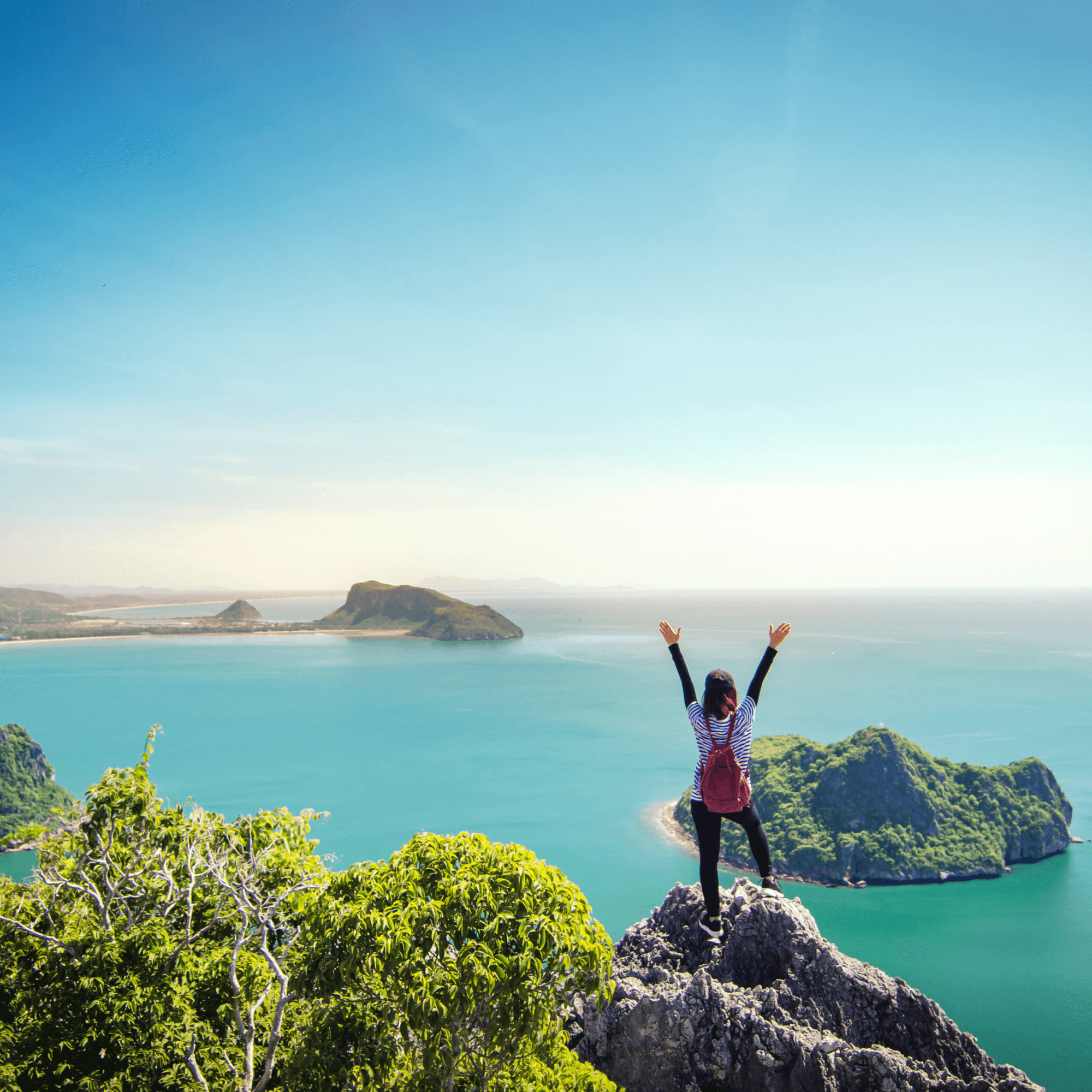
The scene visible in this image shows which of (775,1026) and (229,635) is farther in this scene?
(229,635)

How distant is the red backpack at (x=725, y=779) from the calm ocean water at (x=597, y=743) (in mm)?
27222

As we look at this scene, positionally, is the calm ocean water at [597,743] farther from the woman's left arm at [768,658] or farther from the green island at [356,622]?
the woman's left arm at [768,658]

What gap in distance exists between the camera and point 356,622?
17638cm

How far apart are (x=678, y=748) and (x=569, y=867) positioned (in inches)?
1098

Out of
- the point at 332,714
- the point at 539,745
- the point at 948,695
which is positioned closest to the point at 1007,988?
the point at 539,745

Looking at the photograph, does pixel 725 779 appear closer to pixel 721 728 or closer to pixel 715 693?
pixel 721 728

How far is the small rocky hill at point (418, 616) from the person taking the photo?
15775 cm

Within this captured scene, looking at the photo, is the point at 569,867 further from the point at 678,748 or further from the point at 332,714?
the point at 332,714

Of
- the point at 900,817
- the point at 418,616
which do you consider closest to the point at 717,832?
the point at 900,817

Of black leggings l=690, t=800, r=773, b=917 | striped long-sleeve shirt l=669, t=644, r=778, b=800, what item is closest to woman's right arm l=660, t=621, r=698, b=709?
striped long-sleeve shirt l=669, t=644, r=778, b=800

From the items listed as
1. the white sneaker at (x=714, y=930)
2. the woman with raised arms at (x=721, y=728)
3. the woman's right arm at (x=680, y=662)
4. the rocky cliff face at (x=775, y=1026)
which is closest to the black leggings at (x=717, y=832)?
the woman with raised arms at (x=721, y=728)

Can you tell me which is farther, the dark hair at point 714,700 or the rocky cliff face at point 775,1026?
the rocky cliff face at point 775,1026

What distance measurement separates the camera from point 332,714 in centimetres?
8450

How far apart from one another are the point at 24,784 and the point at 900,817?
191 feet
